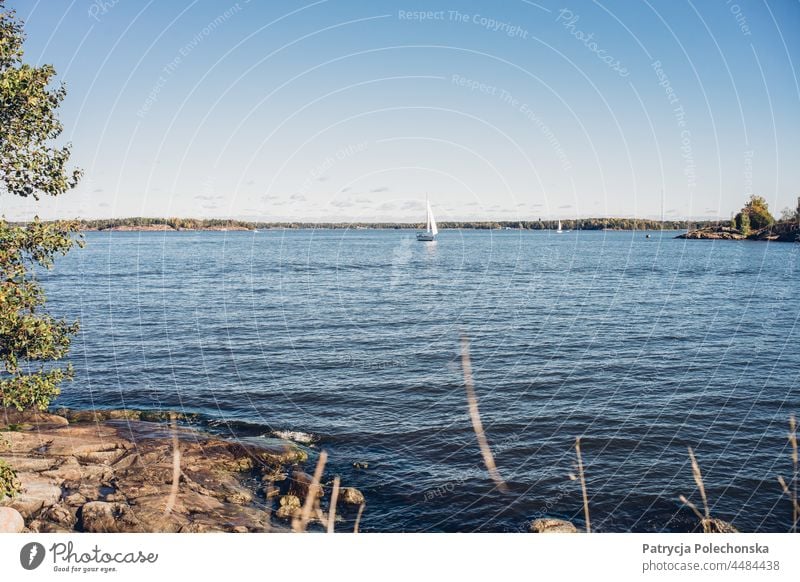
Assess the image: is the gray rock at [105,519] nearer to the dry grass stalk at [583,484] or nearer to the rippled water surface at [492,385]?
the rippled water surface at [492,385]

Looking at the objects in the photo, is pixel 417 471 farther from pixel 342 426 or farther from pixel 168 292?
pixel 168 292

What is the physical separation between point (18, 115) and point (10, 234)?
328 cm

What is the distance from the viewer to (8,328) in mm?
15328

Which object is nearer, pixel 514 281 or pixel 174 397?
pixel 174 397

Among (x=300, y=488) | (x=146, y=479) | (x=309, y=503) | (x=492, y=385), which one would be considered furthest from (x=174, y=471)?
(x=492, y=385)

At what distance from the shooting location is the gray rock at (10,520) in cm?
1656

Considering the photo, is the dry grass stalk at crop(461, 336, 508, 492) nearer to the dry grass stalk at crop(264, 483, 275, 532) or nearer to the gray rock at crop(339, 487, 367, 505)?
the gray rock at crop(339, 487, 367, 505)

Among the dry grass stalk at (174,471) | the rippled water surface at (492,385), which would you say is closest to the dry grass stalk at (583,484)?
the rippled water surface at (492,385)

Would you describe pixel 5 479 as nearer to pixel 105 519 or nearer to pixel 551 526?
pixel 105 519

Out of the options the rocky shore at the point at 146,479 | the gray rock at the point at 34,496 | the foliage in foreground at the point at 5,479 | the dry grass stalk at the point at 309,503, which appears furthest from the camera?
the dry grass stalk at the point at 309,503

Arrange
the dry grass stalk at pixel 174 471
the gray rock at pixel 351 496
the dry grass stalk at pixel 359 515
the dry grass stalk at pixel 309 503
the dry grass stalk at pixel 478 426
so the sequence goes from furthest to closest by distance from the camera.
Answer: 1. the dry grass stalk at pixel 478 426
2. the gray rock at pixel 351 496
3. the dry grass stalk at pixel 174 471
4. the dry grass stalk at pixel 309 503
5. the dry grass stalk at pixel 359 515

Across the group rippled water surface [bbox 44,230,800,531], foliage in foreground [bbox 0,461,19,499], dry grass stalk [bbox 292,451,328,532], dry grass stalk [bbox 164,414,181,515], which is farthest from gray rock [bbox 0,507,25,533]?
rippled water surface [bbox 44,230,800,531]

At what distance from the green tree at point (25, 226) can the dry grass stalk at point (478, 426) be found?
1786cm
